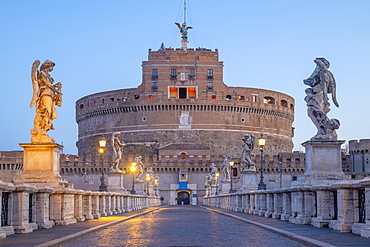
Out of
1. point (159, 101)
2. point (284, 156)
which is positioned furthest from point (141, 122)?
point (284, 156)

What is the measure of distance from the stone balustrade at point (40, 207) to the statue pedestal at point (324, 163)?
5.24 meters

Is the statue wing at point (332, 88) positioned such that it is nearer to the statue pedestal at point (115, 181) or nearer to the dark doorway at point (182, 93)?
the statue pedestal at point (115, 181)

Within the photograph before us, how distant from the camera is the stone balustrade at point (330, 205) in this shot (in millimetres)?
9641

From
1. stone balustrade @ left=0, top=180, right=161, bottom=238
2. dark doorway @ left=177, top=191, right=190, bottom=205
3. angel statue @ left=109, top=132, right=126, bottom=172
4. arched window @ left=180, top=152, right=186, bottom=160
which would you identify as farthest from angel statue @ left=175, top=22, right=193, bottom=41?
stone balustrade @ left=0, top=180, right=161, bottom=238

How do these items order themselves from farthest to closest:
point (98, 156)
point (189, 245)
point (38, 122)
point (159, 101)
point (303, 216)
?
point (159, 101) → point (98, 156) → point (38, 122) → point (303, 216) → point (189, 245)

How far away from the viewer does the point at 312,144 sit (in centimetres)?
1324

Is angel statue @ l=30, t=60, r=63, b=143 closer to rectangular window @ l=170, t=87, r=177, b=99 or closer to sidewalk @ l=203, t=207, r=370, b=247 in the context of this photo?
sidewalk @ l=203, t=207, r=370, b=247

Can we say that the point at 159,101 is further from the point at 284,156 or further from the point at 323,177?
the point at 323,177

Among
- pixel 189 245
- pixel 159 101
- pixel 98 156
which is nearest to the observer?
pixel 189 245

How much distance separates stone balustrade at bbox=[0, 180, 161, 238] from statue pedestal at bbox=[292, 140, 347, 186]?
5.24m

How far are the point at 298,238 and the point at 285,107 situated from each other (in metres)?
89.6

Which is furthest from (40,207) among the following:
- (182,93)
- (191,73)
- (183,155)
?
(191,73)

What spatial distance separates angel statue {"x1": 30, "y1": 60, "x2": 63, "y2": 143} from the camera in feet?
44.9

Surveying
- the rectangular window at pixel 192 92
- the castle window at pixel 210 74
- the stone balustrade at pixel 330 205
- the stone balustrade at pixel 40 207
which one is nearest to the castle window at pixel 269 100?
the castle window at pixel 210 74
